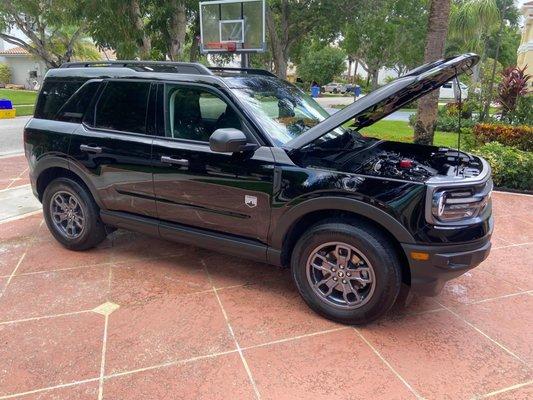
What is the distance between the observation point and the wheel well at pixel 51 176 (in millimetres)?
4430

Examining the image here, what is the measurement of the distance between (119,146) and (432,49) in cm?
584

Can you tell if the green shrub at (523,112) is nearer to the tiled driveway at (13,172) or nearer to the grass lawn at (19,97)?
the tiled driveway at (13,172)

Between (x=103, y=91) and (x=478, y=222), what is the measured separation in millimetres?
3403

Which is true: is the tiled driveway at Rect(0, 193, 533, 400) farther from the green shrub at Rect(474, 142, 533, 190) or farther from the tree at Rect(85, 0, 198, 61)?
the tree at Rect(85, 0, 198, 61)

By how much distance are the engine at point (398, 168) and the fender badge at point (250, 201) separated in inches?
33.8

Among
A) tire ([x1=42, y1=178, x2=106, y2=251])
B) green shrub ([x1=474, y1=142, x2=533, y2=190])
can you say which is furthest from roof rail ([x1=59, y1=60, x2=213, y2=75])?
green shrub ([x1=474, y1=142, x2=533, y2=190])

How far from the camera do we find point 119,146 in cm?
398

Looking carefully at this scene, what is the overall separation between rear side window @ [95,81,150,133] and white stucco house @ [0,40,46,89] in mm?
47307

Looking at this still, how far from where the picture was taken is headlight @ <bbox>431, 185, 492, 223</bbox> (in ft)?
9.22

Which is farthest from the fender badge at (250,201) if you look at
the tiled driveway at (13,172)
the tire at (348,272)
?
the tiled driveway at (13,172)

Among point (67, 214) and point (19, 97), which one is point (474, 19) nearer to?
point (67, 214)

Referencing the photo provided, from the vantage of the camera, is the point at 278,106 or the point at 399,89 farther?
the point at 278,106

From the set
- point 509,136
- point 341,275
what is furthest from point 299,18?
point 341,275

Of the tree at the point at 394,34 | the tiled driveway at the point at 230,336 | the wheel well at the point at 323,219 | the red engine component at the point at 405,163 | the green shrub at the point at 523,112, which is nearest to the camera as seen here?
the tiled driveway at the point at 230,336
